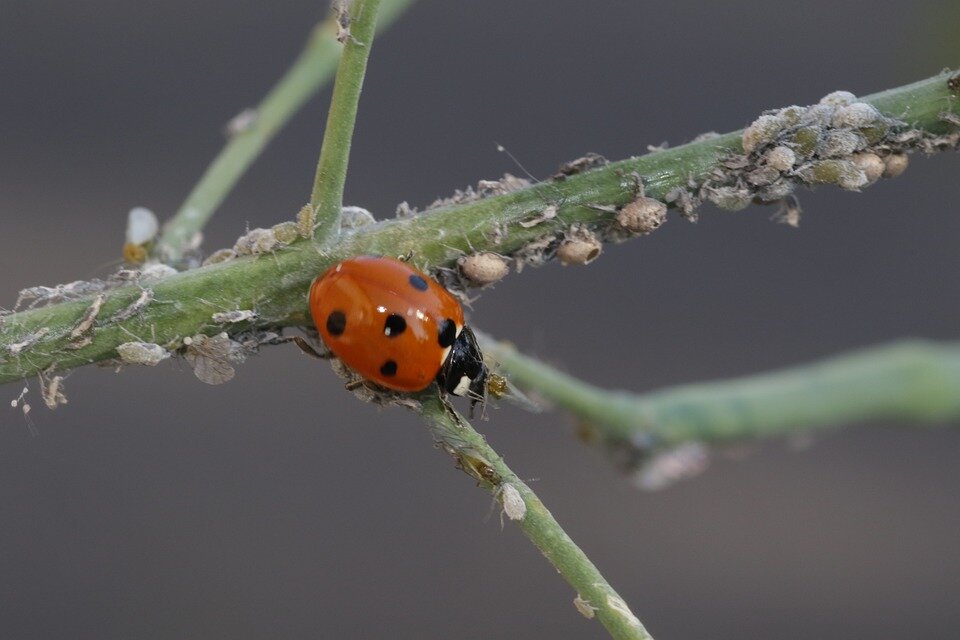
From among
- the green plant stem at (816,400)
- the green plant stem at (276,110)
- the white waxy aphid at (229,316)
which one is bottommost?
the green plant stem at (816,400)

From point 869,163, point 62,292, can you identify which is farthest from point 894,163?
point 62,292

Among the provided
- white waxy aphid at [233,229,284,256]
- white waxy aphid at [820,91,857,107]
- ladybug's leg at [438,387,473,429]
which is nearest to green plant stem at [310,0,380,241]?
white waxy aphid at [233,229,284,256]

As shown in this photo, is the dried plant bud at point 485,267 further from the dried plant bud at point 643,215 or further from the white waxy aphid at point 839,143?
the white waxy aphid at point 839,143

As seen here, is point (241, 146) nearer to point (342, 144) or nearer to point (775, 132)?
point (342, 144)

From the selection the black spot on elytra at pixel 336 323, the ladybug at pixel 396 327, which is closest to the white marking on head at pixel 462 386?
the ladybug at pixel 396 327

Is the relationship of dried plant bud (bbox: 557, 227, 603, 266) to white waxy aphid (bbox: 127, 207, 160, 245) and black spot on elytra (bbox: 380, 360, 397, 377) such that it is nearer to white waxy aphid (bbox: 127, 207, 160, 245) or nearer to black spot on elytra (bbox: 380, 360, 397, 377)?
black spot on elytra (bbox: 380, 360, 397, 377)

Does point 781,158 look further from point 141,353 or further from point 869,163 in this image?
point 141,353
